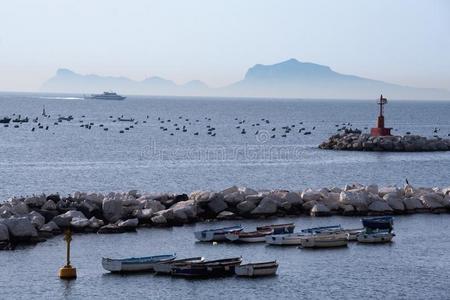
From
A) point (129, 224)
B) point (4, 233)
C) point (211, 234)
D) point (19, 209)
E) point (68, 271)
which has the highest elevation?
point (19, 209)

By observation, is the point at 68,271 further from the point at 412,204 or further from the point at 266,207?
the point at 412,204

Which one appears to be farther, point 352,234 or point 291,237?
point 352,234

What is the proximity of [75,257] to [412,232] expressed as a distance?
16511mm

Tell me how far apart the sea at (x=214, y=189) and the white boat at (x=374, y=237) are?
17.6 inches

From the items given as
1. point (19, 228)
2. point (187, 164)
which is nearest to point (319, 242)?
point (19, 228)

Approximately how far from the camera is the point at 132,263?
3606 cm

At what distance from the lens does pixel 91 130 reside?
135 metres

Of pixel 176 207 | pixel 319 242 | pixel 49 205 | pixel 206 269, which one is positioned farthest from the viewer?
pixel 176 207

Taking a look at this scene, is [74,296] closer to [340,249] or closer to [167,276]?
[167,276]

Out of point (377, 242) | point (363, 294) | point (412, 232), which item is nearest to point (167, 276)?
point (363, 294)

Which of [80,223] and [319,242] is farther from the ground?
[80,223]

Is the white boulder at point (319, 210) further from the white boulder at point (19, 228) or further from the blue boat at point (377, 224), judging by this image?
the white boulder at point (19, 228)

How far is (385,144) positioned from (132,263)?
199 ft

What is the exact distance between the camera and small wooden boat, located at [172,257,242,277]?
35281mm
